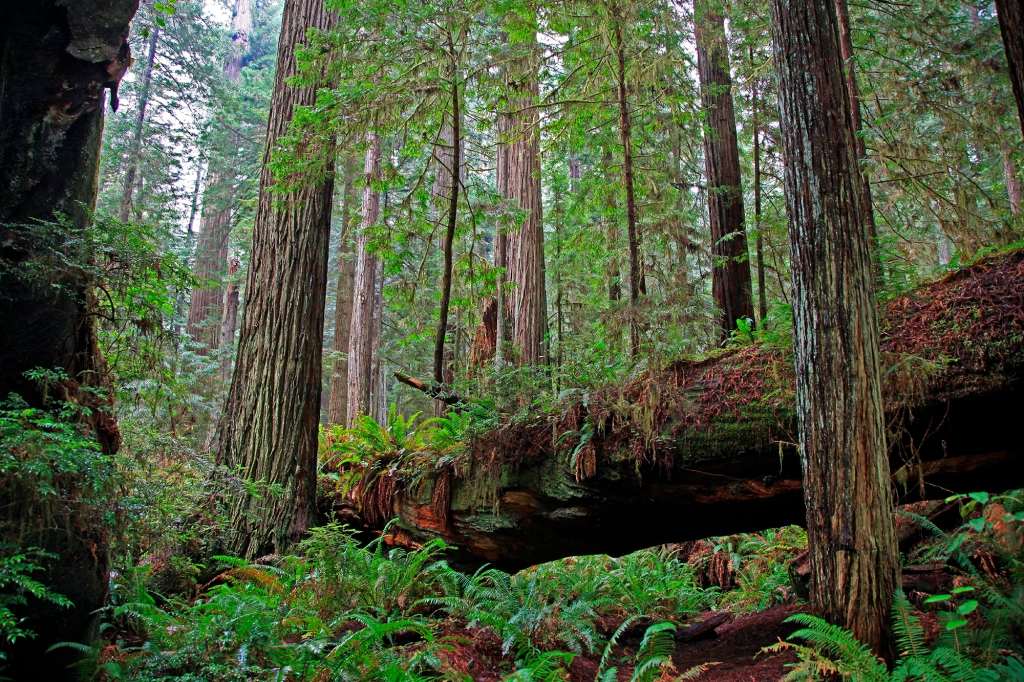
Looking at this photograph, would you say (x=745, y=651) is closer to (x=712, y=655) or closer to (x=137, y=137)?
(x=712, y=655)

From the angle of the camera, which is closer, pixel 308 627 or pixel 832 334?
pixel 832 334

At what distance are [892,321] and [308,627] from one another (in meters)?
5.04

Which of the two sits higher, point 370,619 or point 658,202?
point 658,202

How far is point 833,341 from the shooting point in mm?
3846

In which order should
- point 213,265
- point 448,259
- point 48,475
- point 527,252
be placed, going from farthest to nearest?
point 213,265, point 527,252, point 448,259, point 48,475

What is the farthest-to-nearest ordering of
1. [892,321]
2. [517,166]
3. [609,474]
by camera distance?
1. [517,166]
2. [609,474]
3. [892,321]

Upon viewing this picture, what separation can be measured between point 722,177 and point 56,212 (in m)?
8.57

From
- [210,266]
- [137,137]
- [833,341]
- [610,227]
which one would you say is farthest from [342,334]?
[833,341]

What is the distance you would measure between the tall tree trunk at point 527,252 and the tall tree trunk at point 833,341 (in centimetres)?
519

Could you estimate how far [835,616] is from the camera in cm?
372

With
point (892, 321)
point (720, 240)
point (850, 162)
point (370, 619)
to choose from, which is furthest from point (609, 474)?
point (720, 240)

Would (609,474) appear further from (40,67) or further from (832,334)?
(40,67)

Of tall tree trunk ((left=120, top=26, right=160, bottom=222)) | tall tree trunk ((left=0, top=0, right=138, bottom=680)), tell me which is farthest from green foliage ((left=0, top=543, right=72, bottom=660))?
tall tree trunk ((left=120, top=26, right=160, bottom=222))

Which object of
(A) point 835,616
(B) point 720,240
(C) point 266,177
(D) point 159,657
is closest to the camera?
(D) point 159,657
